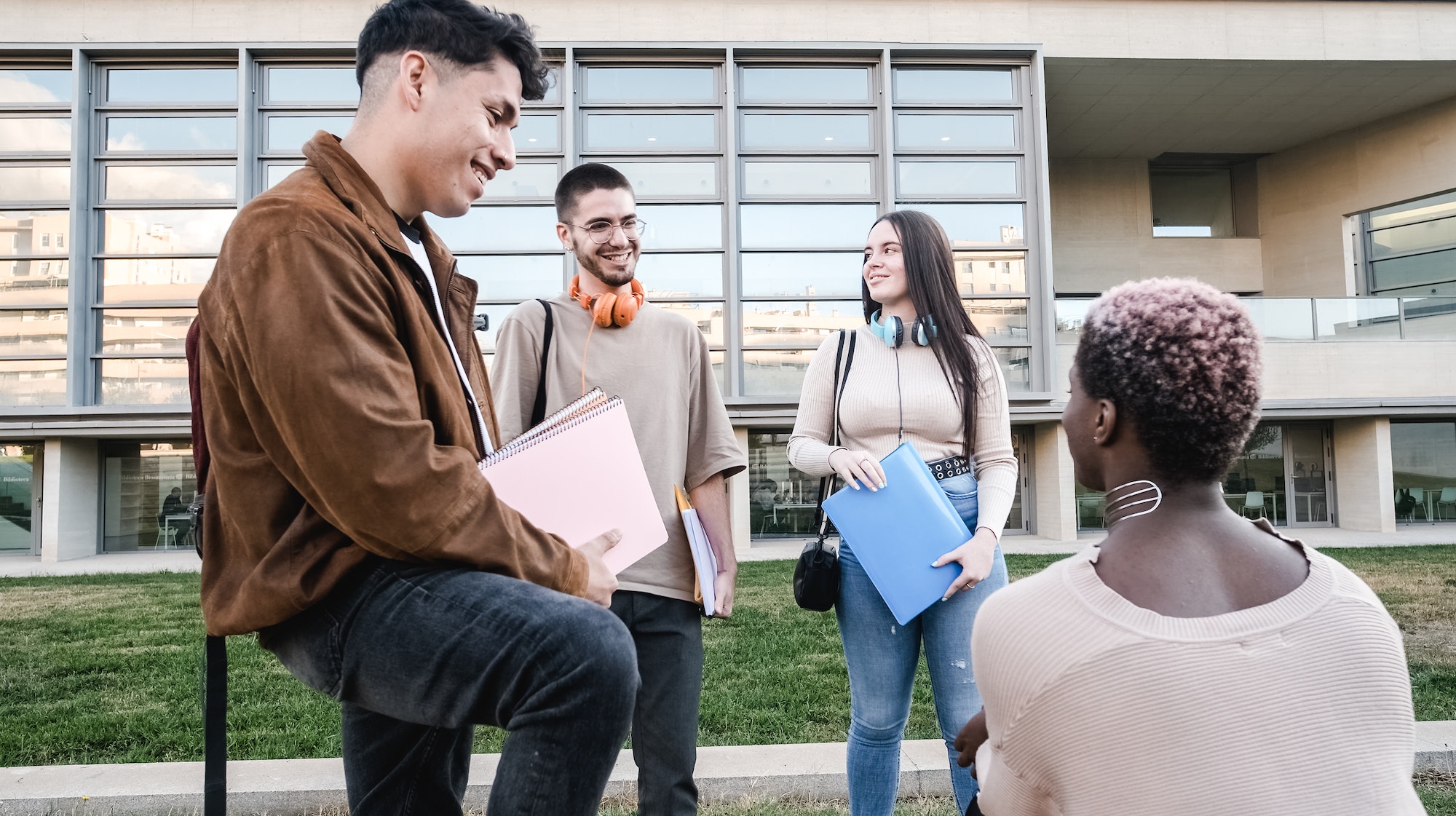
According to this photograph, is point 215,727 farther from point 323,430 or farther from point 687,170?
point 687,170

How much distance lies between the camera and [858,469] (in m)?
A: 2.89

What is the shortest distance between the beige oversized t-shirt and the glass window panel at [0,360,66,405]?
16690mm

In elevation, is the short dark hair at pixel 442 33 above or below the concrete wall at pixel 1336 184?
below

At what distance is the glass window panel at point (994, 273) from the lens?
1625cm

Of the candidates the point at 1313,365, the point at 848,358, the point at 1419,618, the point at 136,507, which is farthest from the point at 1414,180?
the point at 136,507

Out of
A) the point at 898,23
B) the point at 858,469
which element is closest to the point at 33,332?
the point at 898,23

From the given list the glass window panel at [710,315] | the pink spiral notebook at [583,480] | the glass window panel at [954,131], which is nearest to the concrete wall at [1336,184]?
the glass window panel at [954,131]

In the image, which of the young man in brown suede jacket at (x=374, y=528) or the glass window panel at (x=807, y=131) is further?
the glass window panel at (x=807, y=131)

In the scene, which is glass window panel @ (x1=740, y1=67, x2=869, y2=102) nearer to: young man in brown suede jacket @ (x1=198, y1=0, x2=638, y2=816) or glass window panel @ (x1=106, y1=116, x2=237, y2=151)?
glass window panel @ (x1=106, y1=116, x2=237, y2=151)

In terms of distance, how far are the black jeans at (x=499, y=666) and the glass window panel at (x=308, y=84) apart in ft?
55.1

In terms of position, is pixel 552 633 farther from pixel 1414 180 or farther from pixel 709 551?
pixel 1414 180

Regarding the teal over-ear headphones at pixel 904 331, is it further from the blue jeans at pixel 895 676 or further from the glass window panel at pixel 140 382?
the glass window panel at pixel 140 382

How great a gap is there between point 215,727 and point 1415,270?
946 inches

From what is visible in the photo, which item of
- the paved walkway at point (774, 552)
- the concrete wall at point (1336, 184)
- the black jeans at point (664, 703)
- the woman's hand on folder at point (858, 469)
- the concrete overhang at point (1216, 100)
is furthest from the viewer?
the concrete wall at point (1336, 184)
